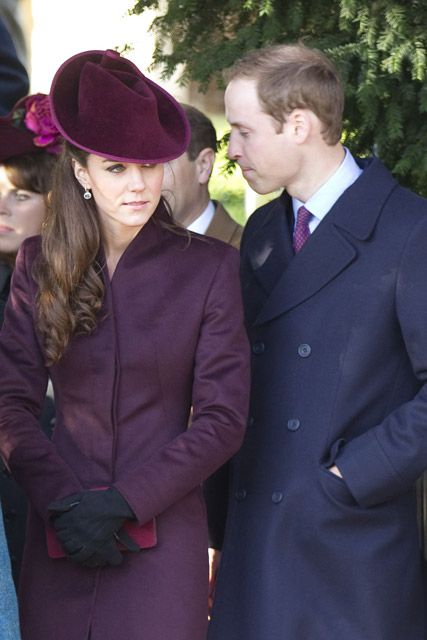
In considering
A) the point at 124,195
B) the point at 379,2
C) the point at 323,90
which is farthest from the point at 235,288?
the point at 379,2

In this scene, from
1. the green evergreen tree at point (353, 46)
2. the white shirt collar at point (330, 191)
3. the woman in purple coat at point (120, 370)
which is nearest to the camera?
the woman in purple coat at point (120, 370)

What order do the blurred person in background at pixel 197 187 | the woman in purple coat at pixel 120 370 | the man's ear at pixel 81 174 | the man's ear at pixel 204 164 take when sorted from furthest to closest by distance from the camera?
1. the man's ear at pixel 204 164
2. the blurred person in background at pixel 197 187
3. the man's ear at pixel 81 174
4. the woman in purple coat at pixel 120 370

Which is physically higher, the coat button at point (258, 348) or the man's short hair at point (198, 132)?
the coat button at point (258, 348)

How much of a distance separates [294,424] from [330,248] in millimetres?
451

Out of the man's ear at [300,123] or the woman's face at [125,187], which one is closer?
the woman's face at [125,187]

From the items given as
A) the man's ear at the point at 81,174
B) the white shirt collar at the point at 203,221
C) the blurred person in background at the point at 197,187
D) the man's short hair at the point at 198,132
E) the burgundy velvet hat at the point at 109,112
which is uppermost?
the burgundy velvet hat at the point at 109,112

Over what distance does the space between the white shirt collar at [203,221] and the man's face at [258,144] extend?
1009mm

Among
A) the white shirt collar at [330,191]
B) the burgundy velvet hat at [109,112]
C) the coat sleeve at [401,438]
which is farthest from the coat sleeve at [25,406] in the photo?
the white shirt collar at [330,191]

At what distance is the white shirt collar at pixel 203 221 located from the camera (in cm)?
471

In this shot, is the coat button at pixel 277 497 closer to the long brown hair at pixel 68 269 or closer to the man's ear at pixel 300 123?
the long brown hair at pixel 68 269

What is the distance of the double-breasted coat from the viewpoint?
332cm

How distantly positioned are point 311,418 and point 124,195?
76cm

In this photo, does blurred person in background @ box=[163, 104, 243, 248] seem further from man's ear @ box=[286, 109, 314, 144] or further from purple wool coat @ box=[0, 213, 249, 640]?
purple wool coat @ box=[0, 213, 249, 640]

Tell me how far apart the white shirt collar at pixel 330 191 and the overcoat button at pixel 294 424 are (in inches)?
21.0
